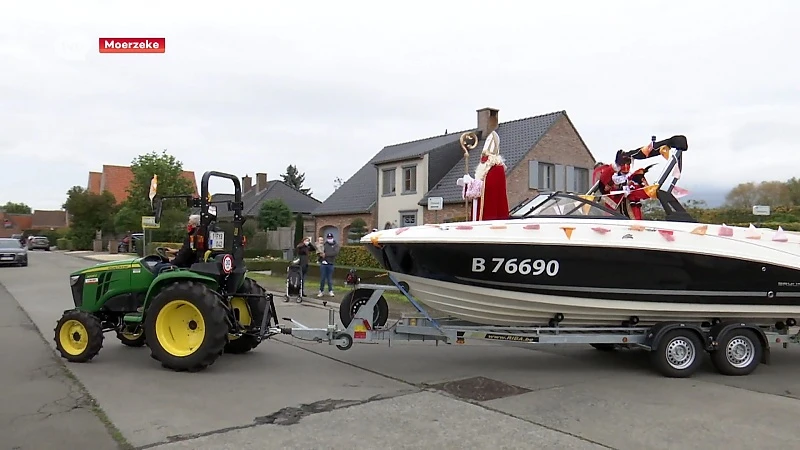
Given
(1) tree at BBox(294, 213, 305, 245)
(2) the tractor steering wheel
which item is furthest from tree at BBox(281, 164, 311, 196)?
(2) the tractor steering wheel

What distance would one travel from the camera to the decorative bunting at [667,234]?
668 cm

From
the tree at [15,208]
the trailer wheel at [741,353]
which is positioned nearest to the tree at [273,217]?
the trailer wheel at [741,353]

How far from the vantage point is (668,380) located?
672 cm

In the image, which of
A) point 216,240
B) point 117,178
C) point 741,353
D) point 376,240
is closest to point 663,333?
point 741,353

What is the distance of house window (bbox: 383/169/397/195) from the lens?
29.8 m

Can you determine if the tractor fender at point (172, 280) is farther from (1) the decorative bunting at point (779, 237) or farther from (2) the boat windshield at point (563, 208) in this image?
(1) the decorative bunting at point (779, 237)

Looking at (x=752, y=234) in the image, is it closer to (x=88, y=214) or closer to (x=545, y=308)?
(x=545, y=308)

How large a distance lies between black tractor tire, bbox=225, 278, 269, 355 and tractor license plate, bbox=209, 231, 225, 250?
0.60 m

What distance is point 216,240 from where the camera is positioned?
7270mm

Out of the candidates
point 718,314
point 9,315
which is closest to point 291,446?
point 718,314

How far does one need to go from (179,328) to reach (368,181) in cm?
2657

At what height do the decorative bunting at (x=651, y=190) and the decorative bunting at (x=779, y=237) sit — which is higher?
the decorative bunting at (x=651, y=190)

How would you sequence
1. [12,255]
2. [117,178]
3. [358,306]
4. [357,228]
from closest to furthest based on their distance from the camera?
[358,306], [12,255], [357,228], [117,178]

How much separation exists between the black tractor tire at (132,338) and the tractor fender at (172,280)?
0.67 metres
